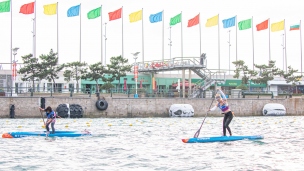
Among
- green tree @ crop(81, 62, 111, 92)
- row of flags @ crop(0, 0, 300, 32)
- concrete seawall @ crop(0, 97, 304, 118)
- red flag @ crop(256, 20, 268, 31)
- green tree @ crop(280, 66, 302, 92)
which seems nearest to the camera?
concrete seawall @ crop(0, 97, 304, 118)

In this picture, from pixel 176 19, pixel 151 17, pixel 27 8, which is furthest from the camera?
pixel 176 19

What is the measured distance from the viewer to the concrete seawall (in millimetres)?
49906

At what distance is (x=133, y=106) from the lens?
54.5 m

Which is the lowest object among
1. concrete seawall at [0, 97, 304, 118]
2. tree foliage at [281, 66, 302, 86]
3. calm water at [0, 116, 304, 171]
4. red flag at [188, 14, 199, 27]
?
calm water at [0, 116, 304, 171]

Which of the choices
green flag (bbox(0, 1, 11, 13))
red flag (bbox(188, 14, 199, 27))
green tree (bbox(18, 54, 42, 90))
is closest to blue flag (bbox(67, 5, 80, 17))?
green tree (bbox(18, 54, 42, 90))

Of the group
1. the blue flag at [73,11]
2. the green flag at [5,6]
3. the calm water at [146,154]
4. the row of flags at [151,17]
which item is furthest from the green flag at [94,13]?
the calm water at [146,154]

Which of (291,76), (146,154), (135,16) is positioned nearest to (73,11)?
(135,16)

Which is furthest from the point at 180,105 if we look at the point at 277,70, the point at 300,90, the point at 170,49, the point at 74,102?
the point at 300,90

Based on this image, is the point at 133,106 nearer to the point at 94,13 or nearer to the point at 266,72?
the point at 94,13

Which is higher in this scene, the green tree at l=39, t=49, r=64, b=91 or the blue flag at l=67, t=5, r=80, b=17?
the blue flag at l=67, t=5, r=80, b=17

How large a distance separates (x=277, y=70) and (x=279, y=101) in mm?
23869

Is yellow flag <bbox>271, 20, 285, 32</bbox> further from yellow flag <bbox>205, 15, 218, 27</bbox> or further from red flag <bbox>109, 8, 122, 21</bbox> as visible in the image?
red flag <bbox>109, 8, 122, 21</bbox>

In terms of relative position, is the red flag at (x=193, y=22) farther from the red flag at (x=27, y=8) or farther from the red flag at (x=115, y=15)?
the red flag at (x=27, y=8)

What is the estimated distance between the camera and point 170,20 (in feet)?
245
